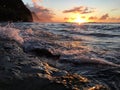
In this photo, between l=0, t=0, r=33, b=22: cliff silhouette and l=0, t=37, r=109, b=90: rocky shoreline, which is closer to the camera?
l=0, t=37, r=109, b=90: rocky shoreline

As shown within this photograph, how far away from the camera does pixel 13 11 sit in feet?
328

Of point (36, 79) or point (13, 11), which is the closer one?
point (36, 79)

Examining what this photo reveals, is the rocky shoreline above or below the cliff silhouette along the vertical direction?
below

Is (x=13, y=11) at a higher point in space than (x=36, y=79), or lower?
higher

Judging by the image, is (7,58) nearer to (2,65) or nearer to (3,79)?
(2,65)

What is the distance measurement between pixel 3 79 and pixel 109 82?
1.94 meters

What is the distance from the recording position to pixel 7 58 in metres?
5.04

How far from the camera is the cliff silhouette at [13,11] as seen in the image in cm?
9319

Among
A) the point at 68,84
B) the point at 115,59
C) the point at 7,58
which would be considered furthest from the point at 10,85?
the point at 115,59

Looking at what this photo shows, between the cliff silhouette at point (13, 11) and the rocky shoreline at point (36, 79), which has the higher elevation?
the cliff silhouette at point (13, 11)

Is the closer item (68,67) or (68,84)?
(68,84)

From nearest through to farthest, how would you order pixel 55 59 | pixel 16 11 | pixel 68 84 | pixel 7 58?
pixel 68 84 < pixel 7 58 < pixel 55 59 < pixel 16 11

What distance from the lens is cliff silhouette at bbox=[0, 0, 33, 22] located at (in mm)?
93188

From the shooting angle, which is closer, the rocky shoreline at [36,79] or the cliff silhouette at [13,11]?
the rocky shoreline at [36,79]
